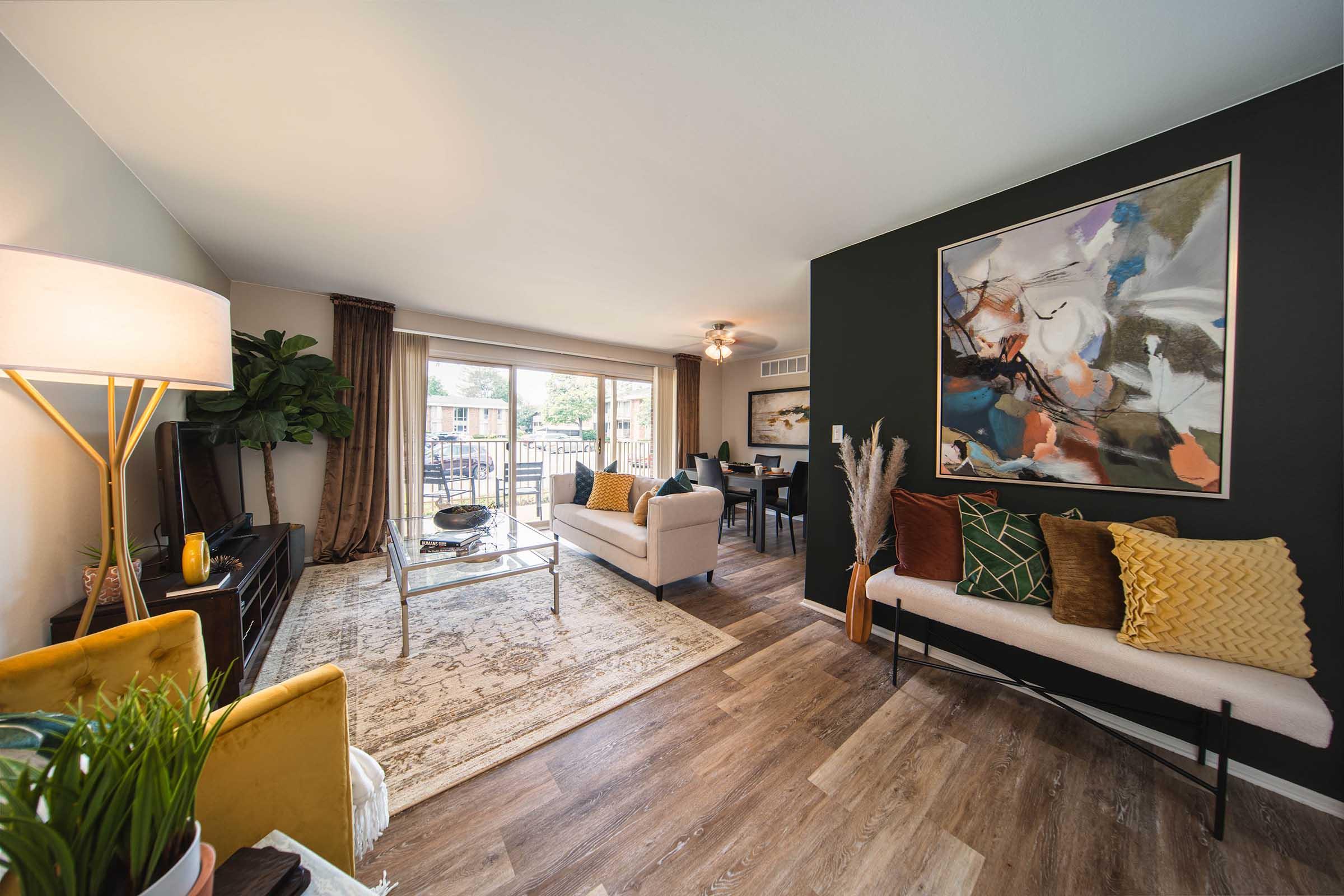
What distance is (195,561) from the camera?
1749mm

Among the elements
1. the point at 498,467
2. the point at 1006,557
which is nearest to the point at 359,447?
the point at 498,467

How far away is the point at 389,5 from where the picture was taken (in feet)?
3.93

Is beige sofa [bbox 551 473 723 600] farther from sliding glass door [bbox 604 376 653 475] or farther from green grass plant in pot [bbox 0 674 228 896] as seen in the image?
green grass plant in pot [bbox 0 674 228 896]

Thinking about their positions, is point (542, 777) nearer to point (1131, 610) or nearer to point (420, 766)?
point (420, 766)

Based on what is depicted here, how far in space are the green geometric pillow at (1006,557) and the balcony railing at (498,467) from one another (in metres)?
3.37

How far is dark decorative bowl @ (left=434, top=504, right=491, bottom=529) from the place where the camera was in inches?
111

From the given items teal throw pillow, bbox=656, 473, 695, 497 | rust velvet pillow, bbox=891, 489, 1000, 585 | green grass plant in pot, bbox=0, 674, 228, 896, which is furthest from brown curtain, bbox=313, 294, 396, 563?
rust velvet pillow, bbox=891, 489, 1000, 585

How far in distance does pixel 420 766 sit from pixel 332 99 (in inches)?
95.3

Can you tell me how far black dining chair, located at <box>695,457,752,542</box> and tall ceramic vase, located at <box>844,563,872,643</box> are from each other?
6.60 feet

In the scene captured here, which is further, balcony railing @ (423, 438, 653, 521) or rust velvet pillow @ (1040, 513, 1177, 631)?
balcony railing @ (423, 438, 653, 521)

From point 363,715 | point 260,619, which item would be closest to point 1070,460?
point 363,715

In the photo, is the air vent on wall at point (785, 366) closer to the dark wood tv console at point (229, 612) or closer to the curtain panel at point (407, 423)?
the curtain panel at point (407, 423)

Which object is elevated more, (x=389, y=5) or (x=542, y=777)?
(x=389, y=5)

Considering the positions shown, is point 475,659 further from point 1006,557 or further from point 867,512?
point 1006,557
